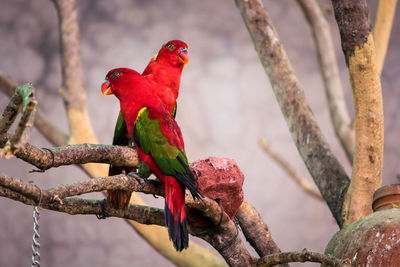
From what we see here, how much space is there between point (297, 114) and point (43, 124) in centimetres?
180

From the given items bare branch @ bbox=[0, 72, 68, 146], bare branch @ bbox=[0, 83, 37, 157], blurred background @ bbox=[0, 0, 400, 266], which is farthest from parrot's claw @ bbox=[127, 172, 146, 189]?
blurred background @ bbox=[0, 0, 400, 266]

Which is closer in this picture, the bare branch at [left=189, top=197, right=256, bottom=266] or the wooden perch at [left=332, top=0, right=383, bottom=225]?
the bare branch at [left=189, top=197, right=256, bottom=266]

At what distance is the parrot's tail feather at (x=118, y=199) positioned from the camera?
7.22 ft

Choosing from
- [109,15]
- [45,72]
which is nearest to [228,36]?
[109,15]

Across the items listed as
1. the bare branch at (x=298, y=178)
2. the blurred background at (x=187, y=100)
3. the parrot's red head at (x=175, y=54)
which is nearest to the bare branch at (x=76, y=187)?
the parrot's red head at (x=175, y=54)

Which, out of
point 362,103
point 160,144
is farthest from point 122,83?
point 362,103

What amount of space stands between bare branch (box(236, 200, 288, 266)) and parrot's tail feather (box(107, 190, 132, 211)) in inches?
22.6

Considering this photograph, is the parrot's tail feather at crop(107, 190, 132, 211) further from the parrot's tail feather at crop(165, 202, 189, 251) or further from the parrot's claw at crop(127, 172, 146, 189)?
the parrot's tail feather at crop(165, 202, 189, 251)

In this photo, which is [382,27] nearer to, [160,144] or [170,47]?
[170,47]

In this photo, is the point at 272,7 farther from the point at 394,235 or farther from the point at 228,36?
the point at 394,235

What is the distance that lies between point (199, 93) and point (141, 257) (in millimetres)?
1670

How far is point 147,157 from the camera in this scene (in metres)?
2.09

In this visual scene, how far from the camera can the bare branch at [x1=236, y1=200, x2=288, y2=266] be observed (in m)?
2.53

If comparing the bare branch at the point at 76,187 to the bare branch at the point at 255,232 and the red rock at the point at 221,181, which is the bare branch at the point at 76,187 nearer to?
the red rock at the point at 221,181
